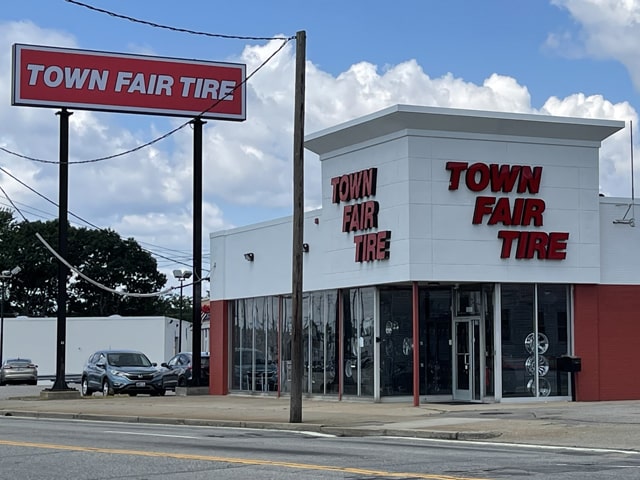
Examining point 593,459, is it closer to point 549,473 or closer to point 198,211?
point 549,473

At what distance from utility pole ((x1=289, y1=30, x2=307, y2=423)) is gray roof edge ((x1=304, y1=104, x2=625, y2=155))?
4.09 meters

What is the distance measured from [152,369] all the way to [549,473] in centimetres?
2660

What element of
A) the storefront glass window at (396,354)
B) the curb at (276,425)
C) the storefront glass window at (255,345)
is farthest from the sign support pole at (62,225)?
the storefront glass window at (396,354)

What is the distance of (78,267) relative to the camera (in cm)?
9244

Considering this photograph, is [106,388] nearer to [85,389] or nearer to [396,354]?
[85,389]

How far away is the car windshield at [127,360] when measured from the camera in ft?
127

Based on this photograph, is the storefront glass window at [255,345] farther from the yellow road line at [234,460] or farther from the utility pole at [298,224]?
the yellow road line at [234,460]

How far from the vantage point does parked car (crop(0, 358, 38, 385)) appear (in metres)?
58.9

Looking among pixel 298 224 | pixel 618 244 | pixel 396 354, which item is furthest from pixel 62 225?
pixel 618 244

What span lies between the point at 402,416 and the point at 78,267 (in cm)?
7129

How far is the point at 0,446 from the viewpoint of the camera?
17797 millimetres

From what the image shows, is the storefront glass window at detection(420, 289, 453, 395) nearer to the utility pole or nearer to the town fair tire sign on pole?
the utility pole

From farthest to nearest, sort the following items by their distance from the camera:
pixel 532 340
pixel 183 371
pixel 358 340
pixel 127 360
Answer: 1. pixel 183 371
2. pixel 127 360
3. pixel 358 340
4. pixel 532 340

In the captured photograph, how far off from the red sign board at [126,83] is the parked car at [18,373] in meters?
26.0
